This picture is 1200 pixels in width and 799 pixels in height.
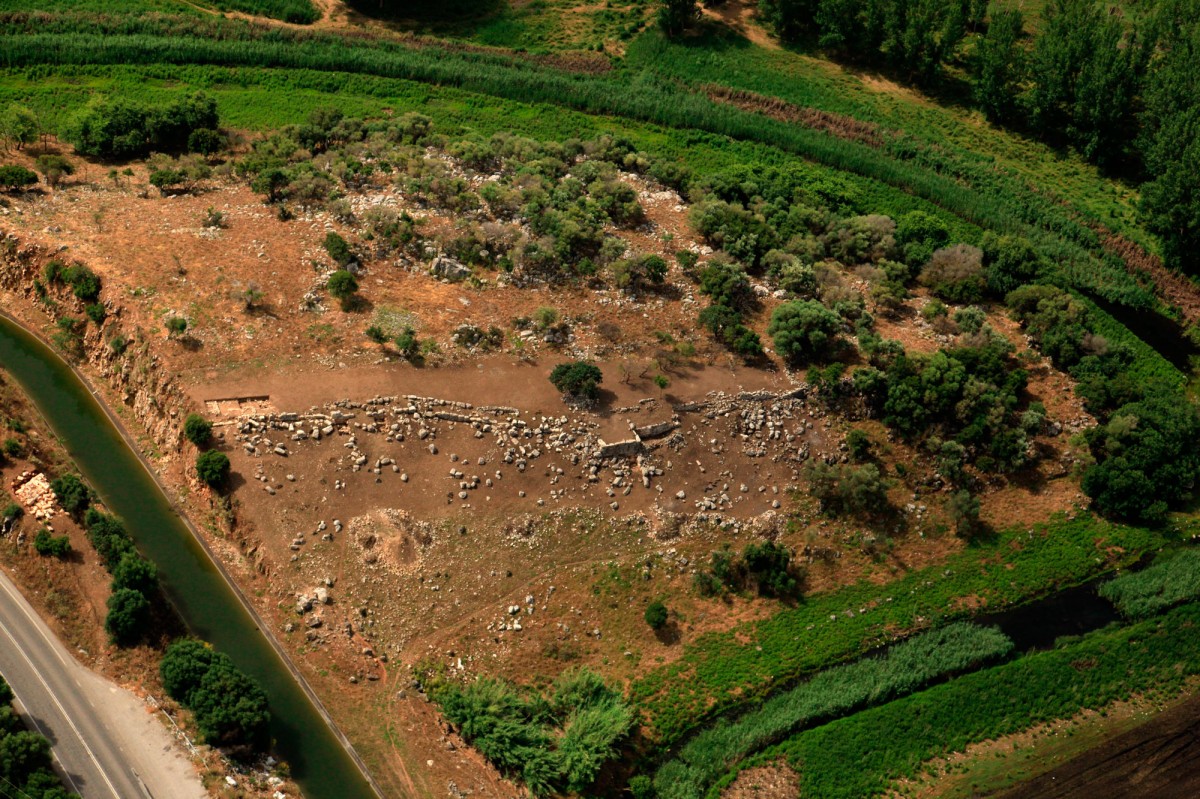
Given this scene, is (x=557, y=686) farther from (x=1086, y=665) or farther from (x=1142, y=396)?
(x=1142, y=396)

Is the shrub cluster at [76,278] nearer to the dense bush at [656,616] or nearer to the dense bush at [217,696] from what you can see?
the dense bush at [217,696]

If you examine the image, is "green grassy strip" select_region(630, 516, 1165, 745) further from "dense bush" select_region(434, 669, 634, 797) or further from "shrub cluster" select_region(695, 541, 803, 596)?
"dense bush" select_region(434, 669, 634, 797)

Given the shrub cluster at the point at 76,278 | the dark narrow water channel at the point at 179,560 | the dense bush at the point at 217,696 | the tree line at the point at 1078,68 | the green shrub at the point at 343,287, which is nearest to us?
the dense bush at the point at 217,696

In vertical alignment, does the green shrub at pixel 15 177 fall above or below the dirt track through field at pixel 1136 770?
above

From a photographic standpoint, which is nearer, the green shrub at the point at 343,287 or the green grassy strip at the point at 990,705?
the green grassy strip at the point at 990,705

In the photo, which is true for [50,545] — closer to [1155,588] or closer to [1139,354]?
[1155,588]

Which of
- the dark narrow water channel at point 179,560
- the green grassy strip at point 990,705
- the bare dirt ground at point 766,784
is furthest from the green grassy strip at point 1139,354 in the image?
the dark narrow water channel at point 179,560
